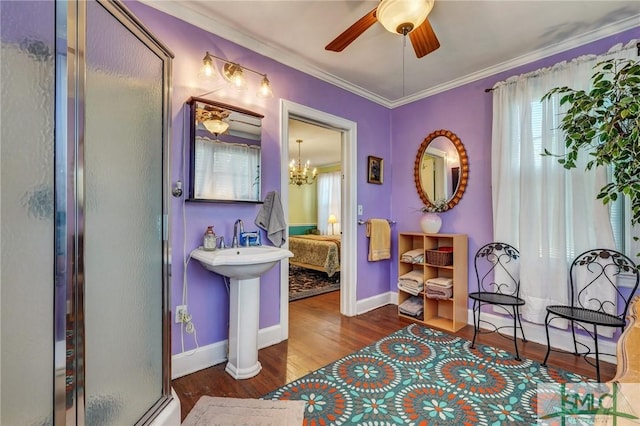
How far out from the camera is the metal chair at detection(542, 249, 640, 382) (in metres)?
1.94

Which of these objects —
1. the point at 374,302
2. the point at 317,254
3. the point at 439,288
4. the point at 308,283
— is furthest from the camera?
the point at 317,254

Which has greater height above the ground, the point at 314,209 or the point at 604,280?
the point at 314,209

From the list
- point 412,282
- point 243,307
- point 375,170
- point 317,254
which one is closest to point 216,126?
point 243,307

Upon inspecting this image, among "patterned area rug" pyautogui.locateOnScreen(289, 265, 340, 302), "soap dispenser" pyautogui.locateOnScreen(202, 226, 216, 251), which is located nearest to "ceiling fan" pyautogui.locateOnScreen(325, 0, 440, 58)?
"soap dispenser" pyautogui.locateOnScreen(202, 226, 216, 251)

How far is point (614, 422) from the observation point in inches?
40.6

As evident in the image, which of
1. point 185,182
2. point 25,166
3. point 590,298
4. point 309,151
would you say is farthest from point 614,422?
point 309,151

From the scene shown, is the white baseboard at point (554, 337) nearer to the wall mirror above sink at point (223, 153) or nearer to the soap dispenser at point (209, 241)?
the wall mirror above sink at point (223, 153)

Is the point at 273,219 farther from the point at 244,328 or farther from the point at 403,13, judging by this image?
the point at 403,13

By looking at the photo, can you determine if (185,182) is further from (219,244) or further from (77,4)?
(77,4)

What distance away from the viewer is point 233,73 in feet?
6.89

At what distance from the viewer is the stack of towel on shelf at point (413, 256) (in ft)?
9.69

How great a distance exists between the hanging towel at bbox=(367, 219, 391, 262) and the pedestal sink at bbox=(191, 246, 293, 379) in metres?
1.46

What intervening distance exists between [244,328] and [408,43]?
248 centimetres

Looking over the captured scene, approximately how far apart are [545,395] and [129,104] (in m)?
2.69
